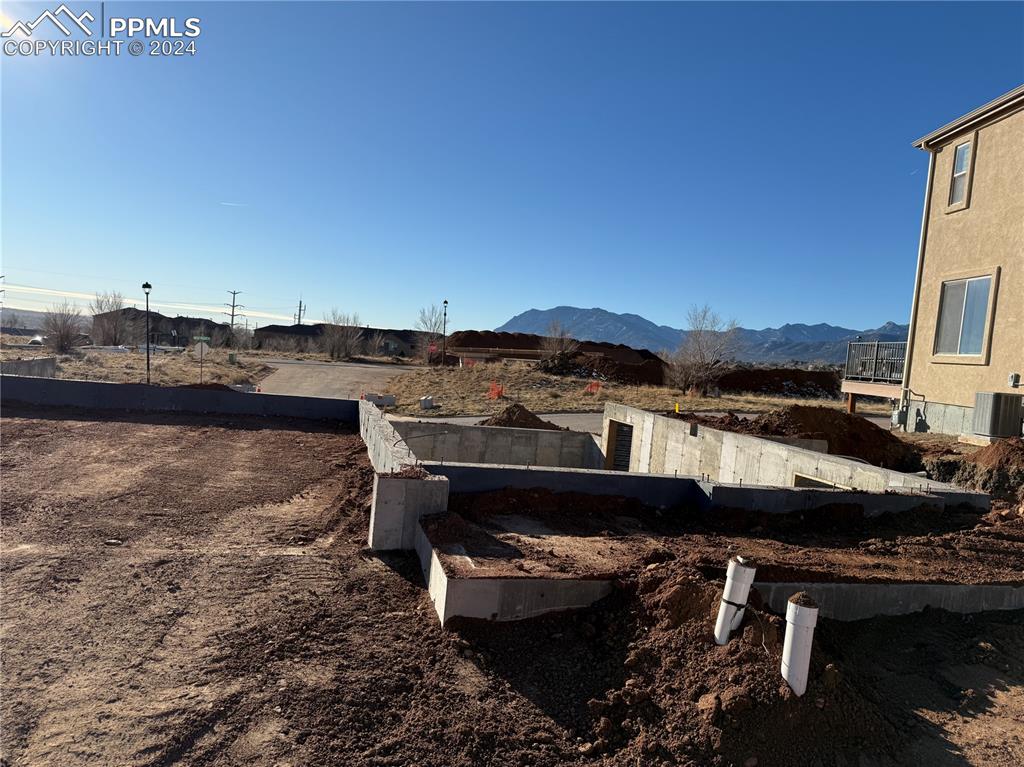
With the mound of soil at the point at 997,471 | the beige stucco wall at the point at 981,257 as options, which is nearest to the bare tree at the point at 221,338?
the beige stucco wall at the point at 981,257

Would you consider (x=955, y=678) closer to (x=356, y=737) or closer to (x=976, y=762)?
(x=976, y=762)

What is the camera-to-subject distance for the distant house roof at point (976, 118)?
12.4 meters

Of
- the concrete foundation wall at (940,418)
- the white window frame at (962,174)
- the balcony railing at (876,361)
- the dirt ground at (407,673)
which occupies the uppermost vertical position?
the white window frame at (962,174)

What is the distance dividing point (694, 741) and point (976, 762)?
1.62m

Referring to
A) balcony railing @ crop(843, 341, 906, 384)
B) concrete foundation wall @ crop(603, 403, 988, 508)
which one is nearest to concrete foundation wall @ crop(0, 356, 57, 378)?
concrete foundation wall @ crop(603, 403, 988, 508)

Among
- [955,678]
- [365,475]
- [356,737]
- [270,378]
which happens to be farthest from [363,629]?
[270,378]

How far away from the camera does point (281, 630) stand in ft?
14.2

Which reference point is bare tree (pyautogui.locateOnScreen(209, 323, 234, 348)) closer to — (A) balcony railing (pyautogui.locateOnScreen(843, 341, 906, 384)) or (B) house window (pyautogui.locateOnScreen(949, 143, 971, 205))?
(A) balcony railing (pyautogui.locateOnScreen(843, 341, 906, 384))

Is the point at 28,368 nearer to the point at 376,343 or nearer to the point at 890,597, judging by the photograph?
the point at 890,597

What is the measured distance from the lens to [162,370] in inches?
1335

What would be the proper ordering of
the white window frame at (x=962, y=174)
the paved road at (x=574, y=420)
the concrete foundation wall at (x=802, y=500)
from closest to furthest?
the concrete foundation wall at (x=802, y=500) < the white window frame at (x=962, y=174) < the paved road at (x=574, y=420)

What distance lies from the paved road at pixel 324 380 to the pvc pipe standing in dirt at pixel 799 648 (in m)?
31.0

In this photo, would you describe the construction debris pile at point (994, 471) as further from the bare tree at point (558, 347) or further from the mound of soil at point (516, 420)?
the bare tree at point (558, 347)

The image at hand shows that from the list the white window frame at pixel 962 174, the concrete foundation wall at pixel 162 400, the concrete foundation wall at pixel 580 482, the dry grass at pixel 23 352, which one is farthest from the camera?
the dry grass at pixel 23 352
